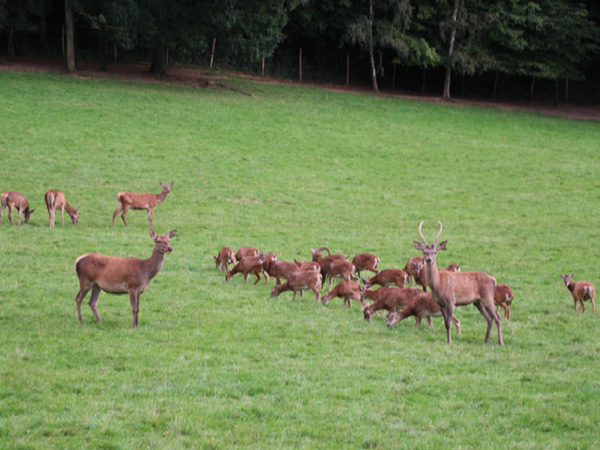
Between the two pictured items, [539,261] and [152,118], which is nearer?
[539,261]

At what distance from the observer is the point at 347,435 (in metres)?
8.10

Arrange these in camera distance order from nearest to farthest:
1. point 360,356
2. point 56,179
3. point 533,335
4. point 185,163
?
point 360,356 < point 533,335 < point 56,179 < point 185,163

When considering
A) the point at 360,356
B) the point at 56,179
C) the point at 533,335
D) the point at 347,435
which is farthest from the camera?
the point at 56,179

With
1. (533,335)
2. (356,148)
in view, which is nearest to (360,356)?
(533,335)

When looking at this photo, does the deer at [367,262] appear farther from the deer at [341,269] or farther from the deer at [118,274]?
the deer at [118,274]

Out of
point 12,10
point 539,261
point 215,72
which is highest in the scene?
point 12,10

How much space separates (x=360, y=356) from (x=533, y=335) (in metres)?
3.57

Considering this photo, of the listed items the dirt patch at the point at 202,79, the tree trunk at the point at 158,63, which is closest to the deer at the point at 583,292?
the dirt patch at the point at 202,79

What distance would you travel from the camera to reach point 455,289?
11.9 metres

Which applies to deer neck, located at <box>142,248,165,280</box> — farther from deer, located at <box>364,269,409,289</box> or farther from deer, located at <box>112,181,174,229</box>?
deer, located at <box>112,181,174,229</box>

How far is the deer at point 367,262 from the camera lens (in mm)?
16766

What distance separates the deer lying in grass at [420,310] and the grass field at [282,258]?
37 centimetres

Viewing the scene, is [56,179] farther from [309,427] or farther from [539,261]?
[309,427]

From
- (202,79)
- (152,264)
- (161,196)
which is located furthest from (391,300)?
(202,79)
